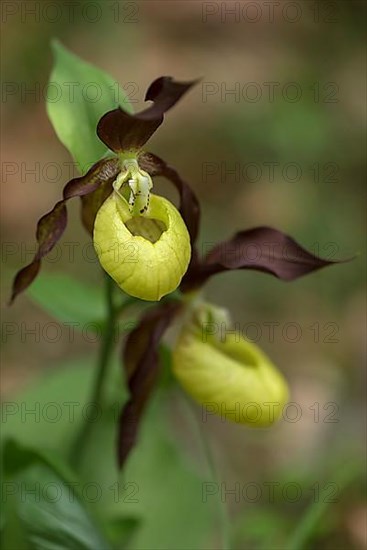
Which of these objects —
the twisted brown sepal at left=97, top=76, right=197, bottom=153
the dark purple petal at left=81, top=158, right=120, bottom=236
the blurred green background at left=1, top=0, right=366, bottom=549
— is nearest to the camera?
the twisted brown sepal at left=97, top=76, right=197, bottom=153

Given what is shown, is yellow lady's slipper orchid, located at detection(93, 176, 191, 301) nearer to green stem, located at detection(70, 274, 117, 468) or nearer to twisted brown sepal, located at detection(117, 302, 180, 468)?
green stem, located at detection(70, 274, 117, 468)

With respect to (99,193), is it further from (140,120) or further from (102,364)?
(102,364)

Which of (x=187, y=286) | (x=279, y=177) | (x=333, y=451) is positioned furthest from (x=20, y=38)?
(x=187, y=286)

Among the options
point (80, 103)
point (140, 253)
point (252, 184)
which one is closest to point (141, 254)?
point (140, 253)

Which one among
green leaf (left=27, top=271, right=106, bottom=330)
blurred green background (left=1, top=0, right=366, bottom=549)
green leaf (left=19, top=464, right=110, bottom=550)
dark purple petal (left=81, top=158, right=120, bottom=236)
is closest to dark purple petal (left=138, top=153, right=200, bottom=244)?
dark purple petal (left=81, top=158, right=120, bottom=236)

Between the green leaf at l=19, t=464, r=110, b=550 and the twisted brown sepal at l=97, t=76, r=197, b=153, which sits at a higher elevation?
the twisted brown sepal at l=97, t=76, r=197, b=153

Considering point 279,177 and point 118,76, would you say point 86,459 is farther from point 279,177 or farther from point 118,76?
point 118,76
